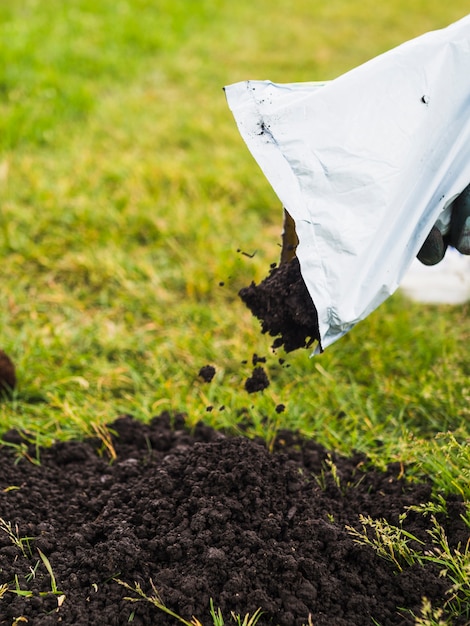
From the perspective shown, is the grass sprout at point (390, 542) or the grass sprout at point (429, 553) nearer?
the grass sprout at point (429, 553)

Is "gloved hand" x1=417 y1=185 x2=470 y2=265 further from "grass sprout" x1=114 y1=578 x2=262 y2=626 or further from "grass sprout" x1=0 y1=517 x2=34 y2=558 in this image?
"grass sprout" x1=0 y1=517 x2=34 y2=558

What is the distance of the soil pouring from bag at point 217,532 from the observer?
1.73 meters

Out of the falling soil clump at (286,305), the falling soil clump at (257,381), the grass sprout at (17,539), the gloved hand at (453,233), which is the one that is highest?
the gloved hand at (453,233)

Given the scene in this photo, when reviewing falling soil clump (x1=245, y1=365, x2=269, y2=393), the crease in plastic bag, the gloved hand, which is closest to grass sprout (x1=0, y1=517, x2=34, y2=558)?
falling soil clump (x1=245, y1=365, x2=269, y2=393)

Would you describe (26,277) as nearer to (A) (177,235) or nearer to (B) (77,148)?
(A) (177,235)

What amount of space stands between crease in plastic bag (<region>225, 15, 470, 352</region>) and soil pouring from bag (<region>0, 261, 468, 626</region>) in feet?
0.75

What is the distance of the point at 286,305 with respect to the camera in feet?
6.45

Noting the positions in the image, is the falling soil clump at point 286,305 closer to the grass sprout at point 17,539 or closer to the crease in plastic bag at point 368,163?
the crease in plastic bag at point 368,163

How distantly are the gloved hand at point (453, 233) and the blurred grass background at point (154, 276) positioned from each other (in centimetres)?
50

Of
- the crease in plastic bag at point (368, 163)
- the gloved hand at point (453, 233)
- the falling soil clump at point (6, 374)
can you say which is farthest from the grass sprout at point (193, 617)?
the falling soil clump at point (6, 374)

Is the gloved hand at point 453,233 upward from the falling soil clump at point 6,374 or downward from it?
upward

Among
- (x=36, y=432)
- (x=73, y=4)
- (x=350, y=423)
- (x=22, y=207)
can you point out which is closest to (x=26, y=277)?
(x=22, y=207)

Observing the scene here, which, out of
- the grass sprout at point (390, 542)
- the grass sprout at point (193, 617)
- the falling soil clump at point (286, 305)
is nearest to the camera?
the grass sprout at point (193, 617)

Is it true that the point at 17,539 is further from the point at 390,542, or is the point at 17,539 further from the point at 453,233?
the point at 453,233
